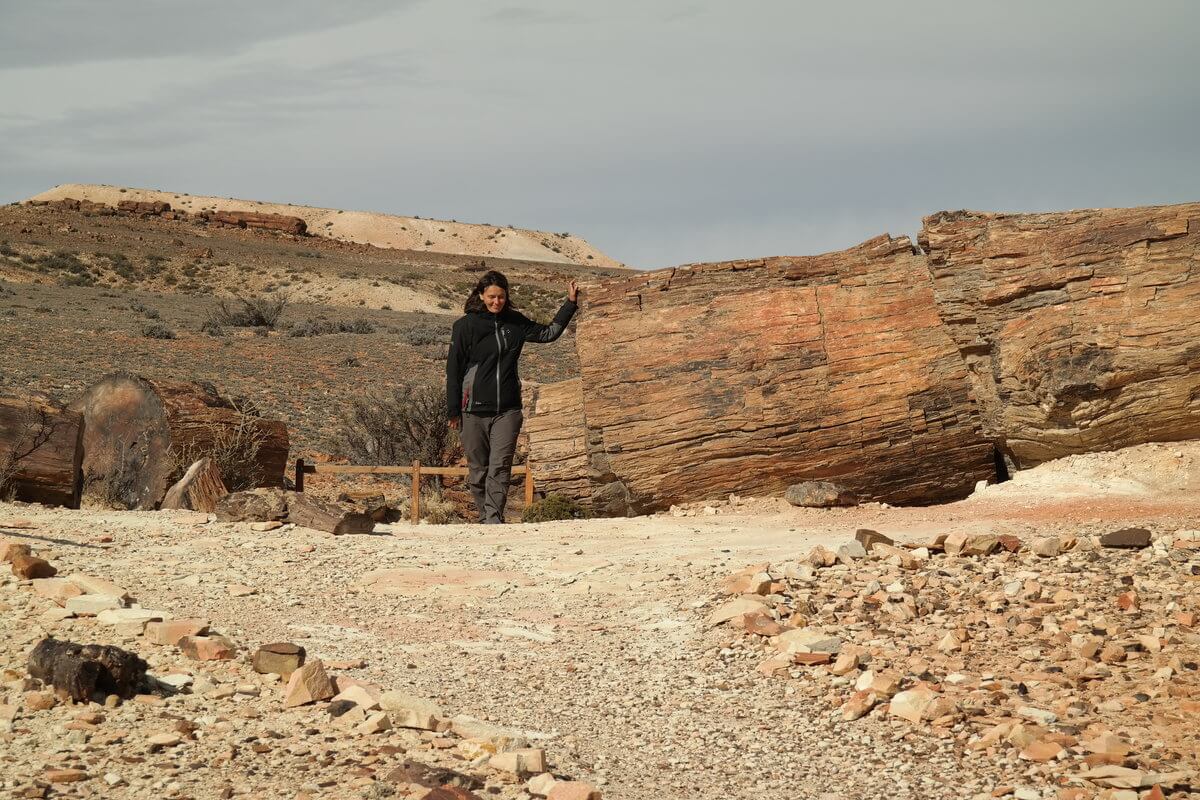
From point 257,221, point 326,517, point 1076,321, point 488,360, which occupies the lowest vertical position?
point 326,517

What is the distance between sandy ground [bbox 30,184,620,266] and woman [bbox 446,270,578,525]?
79.6 meters

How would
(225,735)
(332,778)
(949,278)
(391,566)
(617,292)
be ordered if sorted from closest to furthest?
1. (332,778)
2. (225,735)
3. (391,566)
4. (949,278)
5. (617,292)

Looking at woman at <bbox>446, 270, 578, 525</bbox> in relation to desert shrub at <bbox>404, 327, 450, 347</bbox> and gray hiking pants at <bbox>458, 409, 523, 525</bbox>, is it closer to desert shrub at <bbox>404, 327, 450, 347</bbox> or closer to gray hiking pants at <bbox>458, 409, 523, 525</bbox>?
gray hiking pants at <bbox>458, 409, 523, 525</bbox>

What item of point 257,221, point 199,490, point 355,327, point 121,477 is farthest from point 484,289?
point 257,221

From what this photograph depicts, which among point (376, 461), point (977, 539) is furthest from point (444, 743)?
point (376, 461)

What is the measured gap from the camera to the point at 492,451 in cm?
933

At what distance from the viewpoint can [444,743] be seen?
13.1ft

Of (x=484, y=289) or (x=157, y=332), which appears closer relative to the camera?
(x=484, y=289)

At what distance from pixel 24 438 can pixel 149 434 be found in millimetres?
1033

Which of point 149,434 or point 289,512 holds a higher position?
point 149,434

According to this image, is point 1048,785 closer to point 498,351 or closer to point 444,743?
point 444,743

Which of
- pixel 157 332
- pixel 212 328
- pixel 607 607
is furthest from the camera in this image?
pixel 212 328

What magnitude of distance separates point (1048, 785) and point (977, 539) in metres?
2.71

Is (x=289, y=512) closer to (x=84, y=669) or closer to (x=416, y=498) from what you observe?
(x=416, y=498)
